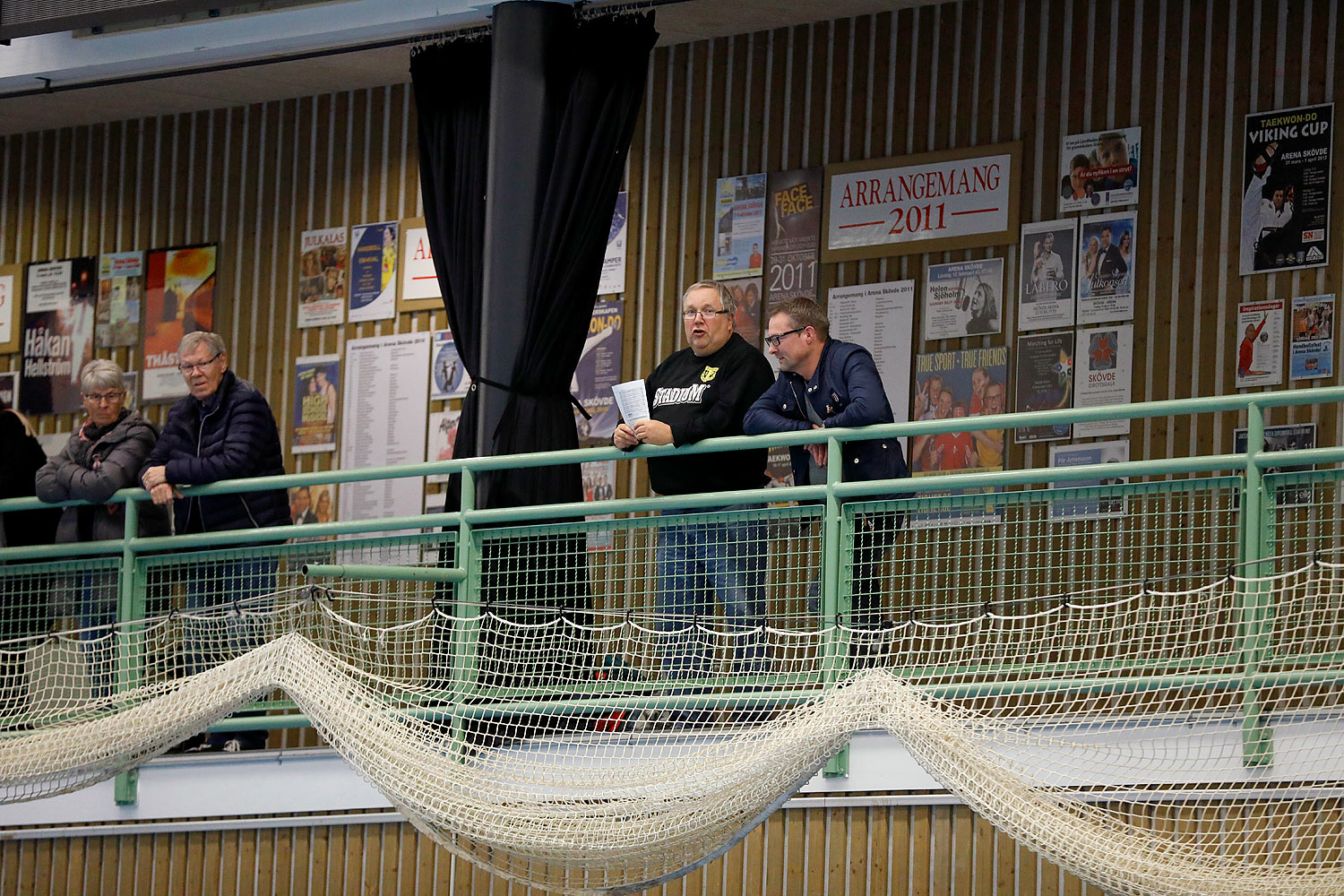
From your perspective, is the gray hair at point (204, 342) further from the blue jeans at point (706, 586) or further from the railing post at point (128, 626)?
the blue jeans at point (706, 586)

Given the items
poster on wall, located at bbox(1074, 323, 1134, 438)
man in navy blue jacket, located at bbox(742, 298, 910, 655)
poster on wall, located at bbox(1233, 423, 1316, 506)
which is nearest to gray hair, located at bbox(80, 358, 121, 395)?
man in navy blue jacket, located at bbox(742, 298, 910, 655)

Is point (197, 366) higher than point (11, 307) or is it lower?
lower

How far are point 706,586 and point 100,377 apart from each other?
10.6ft

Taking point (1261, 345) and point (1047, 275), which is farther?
point (1047, 275)

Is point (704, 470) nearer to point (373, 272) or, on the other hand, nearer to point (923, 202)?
point (923, 202)

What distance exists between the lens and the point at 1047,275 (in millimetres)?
9188

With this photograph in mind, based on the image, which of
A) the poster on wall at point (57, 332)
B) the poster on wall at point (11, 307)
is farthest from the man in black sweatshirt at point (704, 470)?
the poster on wall at point (11, 307)

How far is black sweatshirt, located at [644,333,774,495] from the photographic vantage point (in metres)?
7.14

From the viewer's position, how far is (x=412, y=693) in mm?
7207

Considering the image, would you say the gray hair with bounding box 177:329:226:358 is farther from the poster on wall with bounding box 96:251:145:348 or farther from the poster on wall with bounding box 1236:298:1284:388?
the poster on wall with bounding box 1236:298:1284:388

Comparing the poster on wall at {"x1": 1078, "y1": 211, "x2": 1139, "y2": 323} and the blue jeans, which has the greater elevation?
the poster on wall at {"x1": 1078, "y1": 211, "x2": 1139, "y2": 323}

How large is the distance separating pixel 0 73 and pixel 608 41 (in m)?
3.65

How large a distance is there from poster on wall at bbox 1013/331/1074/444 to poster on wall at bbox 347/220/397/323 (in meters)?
3.86

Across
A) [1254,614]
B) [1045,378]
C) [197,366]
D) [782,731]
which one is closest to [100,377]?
[197,366]
